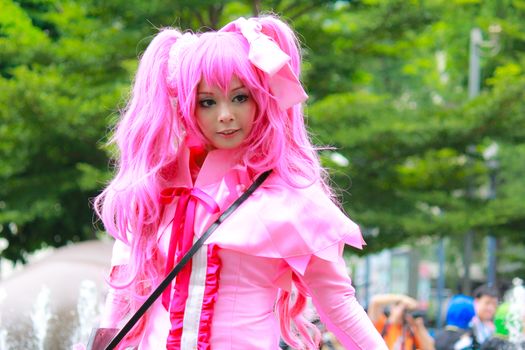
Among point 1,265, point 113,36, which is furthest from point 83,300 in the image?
point 1,265

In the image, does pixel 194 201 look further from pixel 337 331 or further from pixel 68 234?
pixel 68 234

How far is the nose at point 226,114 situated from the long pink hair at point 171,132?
0.22 feet

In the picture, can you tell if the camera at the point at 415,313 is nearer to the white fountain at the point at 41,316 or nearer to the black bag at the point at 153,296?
the white fountain at the point at 41,316

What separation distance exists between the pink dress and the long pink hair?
9 centimetres

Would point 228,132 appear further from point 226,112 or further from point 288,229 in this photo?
point 288,229

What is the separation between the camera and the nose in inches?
111

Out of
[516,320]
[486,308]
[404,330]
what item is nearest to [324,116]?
[486,308]

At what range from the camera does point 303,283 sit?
111 inches

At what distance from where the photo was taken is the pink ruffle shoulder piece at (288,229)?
268cm

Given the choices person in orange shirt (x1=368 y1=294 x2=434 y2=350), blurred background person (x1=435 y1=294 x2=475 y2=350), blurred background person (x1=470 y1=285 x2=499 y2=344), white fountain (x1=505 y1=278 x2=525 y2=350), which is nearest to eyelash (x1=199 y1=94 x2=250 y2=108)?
blurred background person (x1=435 y1=294 x2=475 y2=350)

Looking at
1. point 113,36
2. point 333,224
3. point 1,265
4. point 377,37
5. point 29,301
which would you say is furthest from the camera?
point 1,265

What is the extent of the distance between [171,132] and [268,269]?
1.59 ft

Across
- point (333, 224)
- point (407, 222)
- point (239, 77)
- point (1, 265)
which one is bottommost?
point (1, 265)

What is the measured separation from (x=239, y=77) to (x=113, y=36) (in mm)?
11065
